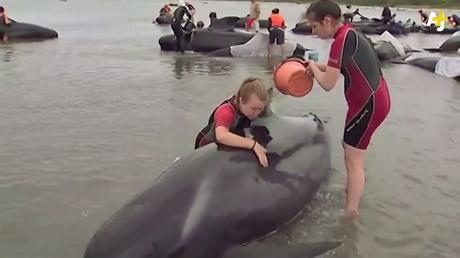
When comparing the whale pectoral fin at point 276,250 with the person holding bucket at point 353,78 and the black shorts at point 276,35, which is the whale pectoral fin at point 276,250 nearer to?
the person holding bucket at point 353,78

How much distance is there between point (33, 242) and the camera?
18.8ft

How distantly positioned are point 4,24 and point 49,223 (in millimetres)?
20643

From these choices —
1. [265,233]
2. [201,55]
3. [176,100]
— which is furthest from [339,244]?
[201,55]

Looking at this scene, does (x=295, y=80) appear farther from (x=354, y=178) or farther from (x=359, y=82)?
(x=354, y=178)

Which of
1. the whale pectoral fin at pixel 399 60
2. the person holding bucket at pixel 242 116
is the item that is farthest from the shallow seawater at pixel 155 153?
the whale pectoral fin at pixel 399 60

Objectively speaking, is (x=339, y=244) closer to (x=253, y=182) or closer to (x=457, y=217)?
(x=253, y=182)

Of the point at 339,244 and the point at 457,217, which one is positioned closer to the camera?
the point at 339,244

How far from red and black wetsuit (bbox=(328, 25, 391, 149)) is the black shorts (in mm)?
14404

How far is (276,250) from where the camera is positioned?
5.07 meters

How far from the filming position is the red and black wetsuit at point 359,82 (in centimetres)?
607

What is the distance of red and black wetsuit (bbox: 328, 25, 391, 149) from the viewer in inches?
239

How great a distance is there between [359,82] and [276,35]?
48.0 feet


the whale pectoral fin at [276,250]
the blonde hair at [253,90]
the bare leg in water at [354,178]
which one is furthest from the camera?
the bare leg in water at [354,178]

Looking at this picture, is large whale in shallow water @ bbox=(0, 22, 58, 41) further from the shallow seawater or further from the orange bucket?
the orange bucket
